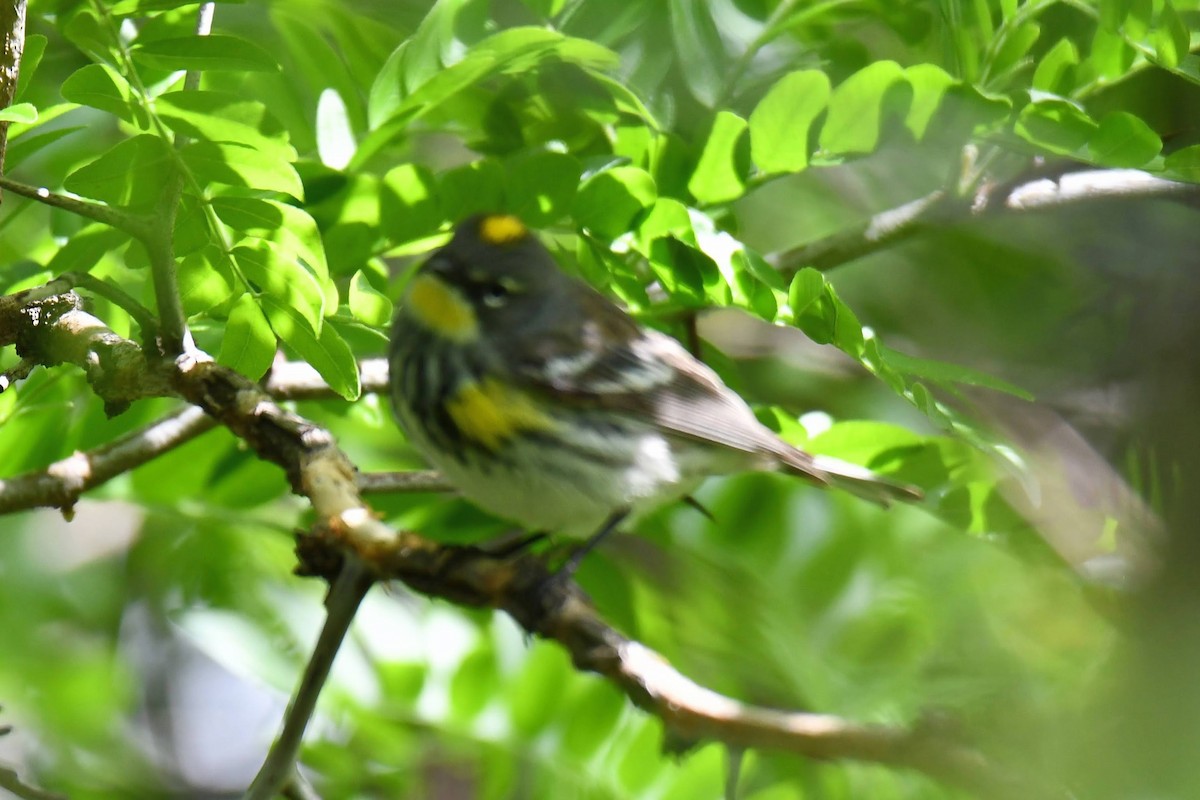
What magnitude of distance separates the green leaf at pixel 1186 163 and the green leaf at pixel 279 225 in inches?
47.1

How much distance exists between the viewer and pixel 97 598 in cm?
302

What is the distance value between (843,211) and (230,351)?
2.04m

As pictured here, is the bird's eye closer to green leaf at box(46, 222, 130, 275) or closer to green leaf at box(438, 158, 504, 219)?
green leaf at box(438, 158, 504, 219)

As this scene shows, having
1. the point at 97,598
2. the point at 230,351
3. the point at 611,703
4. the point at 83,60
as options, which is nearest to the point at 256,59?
the point at 230,351

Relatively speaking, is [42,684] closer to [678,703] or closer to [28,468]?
[28,468]

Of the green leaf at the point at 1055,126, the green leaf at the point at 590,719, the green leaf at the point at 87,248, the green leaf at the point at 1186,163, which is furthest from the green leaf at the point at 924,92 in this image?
the green leaf at the point at 87,248

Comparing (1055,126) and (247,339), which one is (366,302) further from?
(1055,126)

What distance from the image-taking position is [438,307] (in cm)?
217

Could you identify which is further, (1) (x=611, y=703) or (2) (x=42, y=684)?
(2) (x=42, y=684)

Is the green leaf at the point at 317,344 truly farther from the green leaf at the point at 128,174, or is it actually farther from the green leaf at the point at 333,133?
the green leaf at the point at 333,133

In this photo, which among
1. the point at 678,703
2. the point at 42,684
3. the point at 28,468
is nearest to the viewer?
the point at 678,703

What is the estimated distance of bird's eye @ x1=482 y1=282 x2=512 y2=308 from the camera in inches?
88.7

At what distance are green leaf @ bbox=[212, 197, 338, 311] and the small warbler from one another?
1.22 feet

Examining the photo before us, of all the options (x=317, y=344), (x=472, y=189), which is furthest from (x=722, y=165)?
(x=317, y=344)
